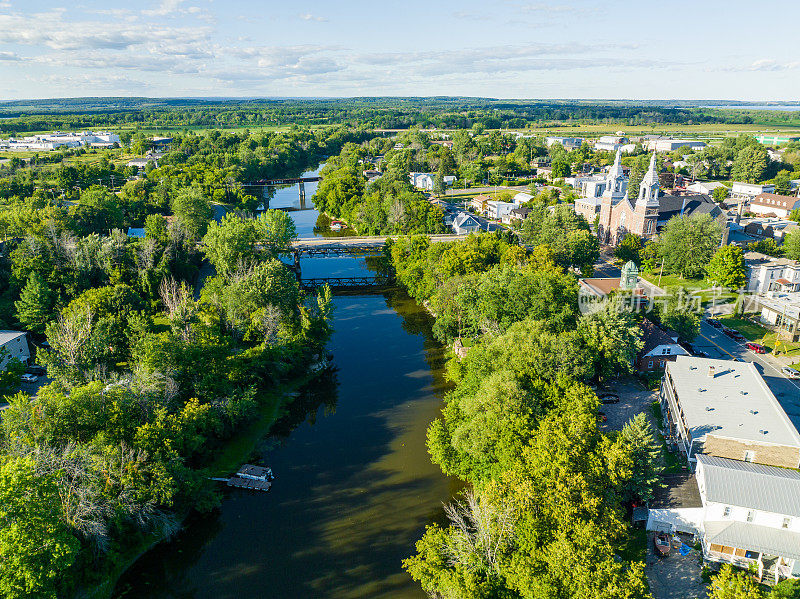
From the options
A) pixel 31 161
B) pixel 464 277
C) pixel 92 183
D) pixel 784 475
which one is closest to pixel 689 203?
pixel 464 277

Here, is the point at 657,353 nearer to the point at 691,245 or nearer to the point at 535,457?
the point at 535,457

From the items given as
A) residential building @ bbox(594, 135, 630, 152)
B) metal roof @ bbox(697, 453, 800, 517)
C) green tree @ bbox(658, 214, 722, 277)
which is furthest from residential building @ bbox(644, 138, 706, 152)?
metal roof @ bbox(697, 453, 800, 517)

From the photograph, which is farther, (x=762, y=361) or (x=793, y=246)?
(x=793, y=246)

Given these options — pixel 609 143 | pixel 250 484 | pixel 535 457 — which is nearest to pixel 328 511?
pixel 250 484

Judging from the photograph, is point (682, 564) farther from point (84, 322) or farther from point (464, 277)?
point (84, 322)

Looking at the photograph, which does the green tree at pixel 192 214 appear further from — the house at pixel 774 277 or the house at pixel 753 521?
the house at pixel 774 277
